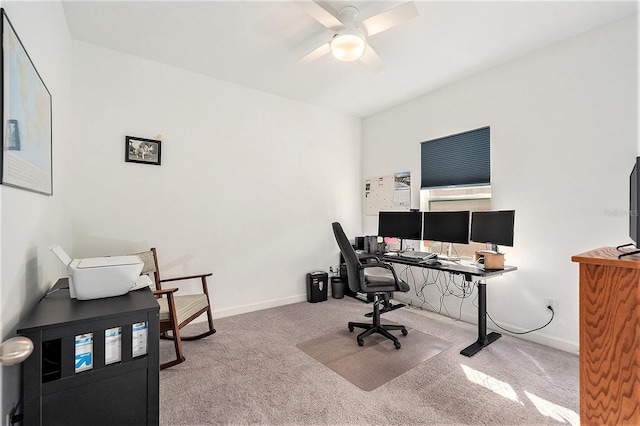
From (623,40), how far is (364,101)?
2534 millimetres

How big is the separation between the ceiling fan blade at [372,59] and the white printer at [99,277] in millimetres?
2300

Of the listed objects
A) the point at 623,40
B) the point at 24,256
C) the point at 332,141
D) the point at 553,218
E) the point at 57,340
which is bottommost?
the point at 57,340

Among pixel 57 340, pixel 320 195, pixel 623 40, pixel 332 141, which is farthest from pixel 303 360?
pixel 623 40

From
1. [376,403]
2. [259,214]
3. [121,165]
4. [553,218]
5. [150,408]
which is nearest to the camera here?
[150,408]

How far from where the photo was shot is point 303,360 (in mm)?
2463

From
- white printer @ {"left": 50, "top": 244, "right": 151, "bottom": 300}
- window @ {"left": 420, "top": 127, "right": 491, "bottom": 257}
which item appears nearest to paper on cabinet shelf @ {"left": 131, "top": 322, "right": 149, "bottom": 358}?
white printer @ {"left": 50, "top": 244, "right": 151, "bottom": 300}

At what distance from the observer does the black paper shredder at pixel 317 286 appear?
13.4ft

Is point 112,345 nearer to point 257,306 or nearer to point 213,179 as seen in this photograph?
point 213,179

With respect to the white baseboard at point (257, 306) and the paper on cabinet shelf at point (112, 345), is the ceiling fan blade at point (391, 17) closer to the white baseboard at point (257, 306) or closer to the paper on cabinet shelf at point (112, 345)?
the paper on cabinet shelf at point (112, 345)

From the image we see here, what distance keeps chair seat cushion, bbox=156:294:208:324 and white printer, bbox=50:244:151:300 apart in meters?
0.93

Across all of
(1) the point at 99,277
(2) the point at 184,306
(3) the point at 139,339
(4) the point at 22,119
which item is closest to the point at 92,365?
(3) the point at 139,339

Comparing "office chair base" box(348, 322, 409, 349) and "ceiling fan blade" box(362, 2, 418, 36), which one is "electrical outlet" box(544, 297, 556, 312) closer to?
"office chair base" box(348, 322, 409, 349)

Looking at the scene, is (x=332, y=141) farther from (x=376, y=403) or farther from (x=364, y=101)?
(x=376, y=403)

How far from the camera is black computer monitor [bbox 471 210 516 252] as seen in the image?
8.83 ft
